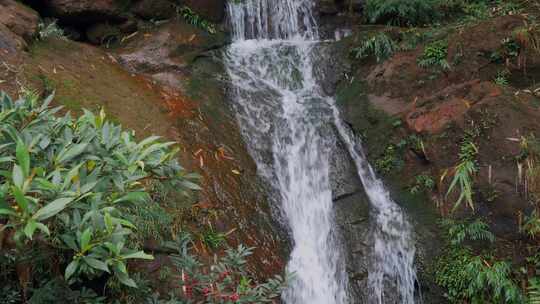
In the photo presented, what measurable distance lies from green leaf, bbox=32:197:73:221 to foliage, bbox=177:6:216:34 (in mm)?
7071

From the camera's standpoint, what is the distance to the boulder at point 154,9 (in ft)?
26.7

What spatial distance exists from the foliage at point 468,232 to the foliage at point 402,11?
17.1ft

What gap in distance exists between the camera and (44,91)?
5090 mm

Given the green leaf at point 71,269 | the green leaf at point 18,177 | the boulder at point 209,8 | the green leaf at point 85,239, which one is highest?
the boulder at point 209,8

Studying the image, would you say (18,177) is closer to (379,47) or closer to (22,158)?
(22,158)

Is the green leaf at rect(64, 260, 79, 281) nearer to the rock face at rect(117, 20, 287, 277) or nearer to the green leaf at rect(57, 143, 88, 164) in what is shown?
the green leaf at rect(57, 143, 88, 164)

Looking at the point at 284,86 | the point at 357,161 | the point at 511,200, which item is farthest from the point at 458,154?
the point at 284,86

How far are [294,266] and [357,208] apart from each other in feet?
4.58

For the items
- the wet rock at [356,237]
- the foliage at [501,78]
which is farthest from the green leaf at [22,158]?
the foliage at [501,78]

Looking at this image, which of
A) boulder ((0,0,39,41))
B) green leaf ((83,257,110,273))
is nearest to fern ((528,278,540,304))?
green leaf ((83,257,110,273))

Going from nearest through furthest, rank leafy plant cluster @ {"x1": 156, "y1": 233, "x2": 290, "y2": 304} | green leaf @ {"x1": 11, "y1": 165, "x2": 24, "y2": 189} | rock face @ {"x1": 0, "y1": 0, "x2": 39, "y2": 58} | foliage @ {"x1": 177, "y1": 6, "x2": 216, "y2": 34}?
1. green leaf @ {"x1": 11, "y1": 165, "x2": 24, "y2": 189}
2. leafy plant cluster @ {"x1": 156, "y1": 233, "x2": 290, "y2": 304}
3. rock face @ {"x1": 0, "y1": 0, "x2": 39, "y2": 58}
4. foliage @ {"x1": 177, "y1": 6, "x2": 216, "y2": 34}

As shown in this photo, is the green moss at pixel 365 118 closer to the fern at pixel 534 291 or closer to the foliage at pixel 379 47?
the foliage at pixel 379 47

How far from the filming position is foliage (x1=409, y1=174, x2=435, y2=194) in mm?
5965

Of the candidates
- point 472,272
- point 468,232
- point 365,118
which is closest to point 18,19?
point 365,118
